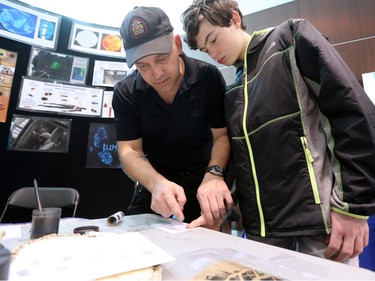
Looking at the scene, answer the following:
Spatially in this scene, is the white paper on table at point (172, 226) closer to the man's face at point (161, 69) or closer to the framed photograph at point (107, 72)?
the man's face at point (161, 69)

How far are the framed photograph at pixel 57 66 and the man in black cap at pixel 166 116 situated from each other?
3.49 feet

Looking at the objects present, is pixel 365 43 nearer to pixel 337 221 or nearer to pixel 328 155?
pixel 328 155

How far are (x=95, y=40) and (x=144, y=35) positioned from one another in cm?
142

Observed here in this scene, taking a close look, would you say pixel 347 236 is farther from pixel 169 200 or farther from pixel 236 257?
pixel 169 200

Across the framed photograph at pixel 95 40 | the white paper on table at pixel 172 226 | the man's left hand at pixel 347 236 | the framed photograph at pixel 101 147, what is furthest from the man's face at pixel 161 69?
the framed photograph at pixel 95 40

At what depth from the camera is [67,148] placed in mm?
1848

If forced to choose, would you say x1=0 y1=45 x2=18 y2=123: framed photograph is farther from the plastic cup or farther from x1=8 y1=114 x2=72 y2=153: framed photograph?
the plastic cup

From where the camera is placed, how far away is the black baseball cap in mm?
853

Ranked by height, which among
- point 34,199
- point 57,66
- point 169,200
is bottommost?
point 34,199

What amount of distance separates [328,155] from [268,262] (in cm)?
38

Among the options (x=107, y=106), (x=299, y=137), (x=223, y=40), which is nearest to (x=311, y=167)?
(x=299, y=137)

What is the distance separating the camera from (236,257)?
0.44 meters

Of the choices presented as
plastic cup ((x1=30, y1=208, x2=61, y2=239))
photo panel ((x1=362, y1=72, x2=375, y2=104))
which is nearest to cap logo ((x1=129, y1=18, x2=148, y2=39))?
plastic cup ((x1=30, y1=208, x2=61, y2=239))

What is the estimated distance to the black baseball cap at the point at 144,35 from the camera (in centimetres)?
85
